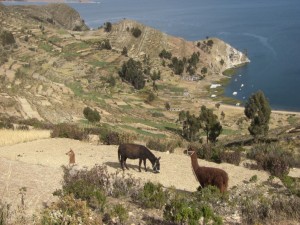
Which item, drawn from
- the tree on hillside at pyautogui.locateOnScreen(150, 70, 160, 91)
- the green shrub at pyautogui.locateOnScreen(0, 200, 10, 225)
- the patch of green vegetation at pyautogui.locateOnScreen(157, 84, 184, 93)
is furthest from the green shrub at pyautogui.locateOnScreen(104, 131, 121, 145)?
the patch of green vegetation at pyautogui.locateOnScreen(157, 84, 184, 93)

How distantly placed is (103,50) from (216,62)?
150 feet

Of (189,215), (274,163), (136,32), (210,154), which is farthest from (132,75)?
(189,215)

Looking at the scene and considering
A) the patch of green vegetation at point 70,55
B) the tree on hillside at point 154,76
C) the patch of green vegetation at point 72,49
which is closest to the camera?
the patch of green vegetation at point 70,55

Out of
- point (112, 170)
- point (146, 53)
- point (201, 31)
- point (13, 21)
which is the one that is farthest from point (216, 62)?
point (112, 170)

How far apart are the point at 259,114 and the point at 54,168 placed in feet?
93.1

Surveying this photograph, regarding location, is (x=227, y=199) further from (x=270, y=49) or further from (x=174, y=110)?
(x=270, y=49)

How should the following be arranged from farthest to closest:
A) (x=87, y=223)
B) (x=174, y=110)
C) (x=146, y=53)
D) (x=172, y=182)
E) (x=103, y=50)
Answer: (x=146, y=53), (x=103, y=50), (x=174, y=110), (x=172, y=182), (x=87, y=223)

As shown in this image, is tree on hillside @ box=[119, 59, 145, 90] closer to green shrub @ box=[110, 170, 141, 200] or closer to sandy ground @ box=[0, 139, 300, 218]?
sandy ground @ box=[0, 139, 300, 218]

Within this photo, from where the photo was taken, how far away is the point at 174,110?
2886 inches

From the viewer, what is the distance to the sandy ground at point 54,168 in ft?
38.8

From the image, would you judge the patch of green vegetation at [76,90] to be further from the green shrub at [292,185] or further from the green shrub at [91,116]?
the green shrub at [292,185]

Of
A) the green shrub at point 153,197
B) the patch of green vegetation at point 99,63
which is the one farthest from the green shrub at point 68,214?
the patch of green vegetation at point 99,63

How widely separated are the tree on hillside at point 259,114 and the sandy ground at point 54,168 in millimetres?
20768

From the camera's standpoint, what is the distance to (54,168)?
14.7 m
